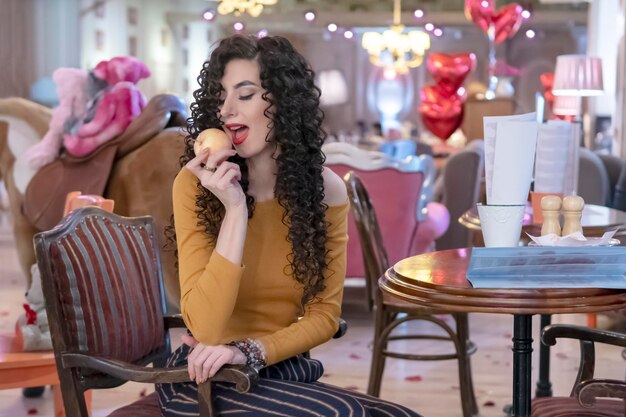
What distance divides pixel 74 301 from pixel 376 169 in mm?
3354

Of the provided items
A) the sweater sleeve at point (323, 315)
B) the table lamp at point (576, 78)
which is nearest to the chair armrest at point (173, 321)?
the sweater sleeve at point (323, 315)

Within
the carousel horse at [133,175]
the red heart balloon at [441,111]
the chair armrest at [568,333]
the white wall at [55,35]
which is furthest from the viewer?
the white wall at [55,35]

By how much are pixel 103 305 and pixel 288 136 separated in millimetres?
583

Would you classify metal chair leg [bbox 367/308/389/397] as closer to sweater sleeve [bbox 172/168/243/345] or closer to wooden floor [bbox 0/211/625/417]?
wooden floor [bbox 0/211/625/417]

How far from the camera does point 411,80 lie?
1794 cm

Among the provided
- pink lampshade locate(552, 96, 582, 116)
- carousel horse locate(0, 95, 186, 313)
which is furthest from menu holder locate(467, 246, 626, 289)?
pink lampshade locate(552, 96, 582, 116)

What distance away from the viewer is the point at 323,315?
6.60 feet

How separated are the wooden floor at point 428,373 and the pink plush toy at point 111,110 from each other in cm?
106

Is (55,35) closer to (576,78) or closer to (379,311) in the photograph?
(576,78)

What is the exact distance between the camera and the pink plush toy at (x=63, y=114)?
5004 millimetres

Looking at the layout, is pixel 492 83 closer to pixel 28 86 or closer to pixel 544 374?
pixel 28 86

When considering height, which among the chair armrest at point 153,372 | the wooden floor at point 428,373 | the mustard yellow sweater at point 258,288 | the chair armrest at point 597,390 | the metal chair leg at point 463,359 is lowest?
the wooden floor at point 428,373

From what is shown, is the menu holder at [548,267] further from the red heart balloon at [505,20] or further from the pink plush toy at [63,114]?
the red heart balloon at [505,20]

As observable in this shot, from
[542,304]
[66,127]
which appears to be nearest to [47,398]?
[66,127]
